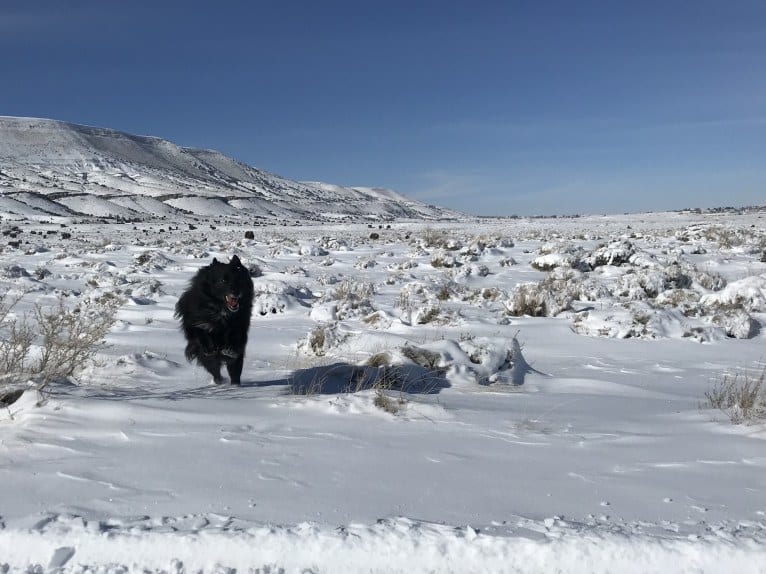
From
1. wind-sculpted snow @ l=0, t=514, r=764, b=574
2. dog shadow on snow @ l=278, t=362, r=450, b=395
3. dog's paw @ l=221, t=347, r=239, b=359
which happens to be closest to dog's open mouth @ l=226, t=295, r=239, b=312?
dog's paw @ l=221, t=347, r=239, b=359

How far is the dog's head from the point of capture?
5188 mm

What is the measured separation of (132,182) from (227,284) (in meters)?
84.0

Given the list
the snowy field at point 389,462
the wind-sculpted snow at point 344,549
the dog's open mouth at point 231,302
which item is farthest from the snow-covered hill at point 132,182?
the wind-sculpted snow at point 344,549

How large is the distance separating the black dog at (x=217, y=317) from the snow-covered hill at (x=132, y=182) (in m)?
46.3

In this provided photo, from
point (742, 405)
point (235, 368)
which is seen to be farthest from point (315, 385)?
point (742, 405)

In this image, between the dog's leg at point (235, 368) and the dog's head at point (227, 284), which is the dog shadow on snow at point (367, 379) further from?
the dog's head at point (227, 284)

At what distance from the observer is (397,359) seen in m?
5.07

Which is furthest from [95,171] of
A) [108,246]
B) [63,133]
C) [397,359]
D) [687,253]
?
[397,359]

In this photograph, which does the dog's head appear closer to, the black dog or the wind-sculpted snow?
the black dog

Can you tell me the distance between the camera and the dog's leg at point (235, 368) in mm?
4982

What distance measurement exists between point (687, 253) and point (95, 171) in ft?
295

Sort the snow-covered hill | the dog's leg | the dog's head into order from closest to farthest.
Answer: the dog's leg → the dog's head → the snow-covered hill

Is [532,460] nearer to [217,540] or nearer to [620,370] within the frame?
[217,540]

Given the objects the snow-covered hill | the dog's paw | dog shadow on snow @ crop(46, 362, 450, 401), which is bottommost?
dog shadow on snow @ crop(46, 362, 450, 401)
